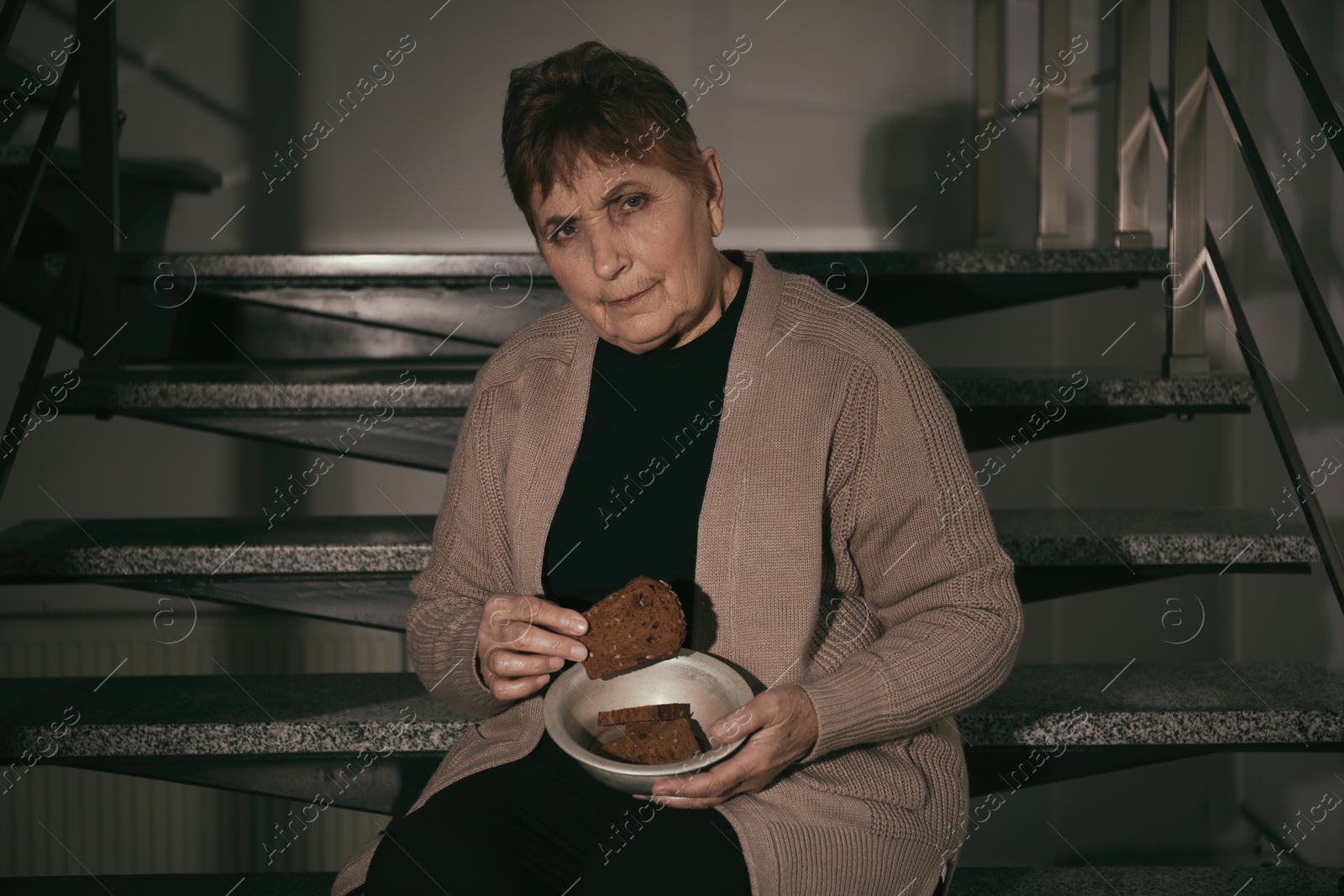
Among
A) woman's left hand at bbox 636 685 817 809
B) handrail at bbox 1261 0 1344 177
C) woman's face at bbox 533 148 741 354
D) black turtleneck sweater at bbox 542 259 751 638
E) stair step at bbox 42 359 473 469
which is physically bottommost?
woman's left hand at bbox 636 685 817 809

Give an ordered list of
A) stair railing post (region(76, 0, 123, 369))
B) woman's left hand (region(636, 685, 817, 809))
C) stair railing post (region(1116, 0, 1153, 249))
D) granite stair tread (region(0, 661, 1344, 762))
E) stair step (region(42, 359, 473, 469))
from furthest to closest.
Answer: stair railing post (region(1116, 0, 1153, 249)) < stair railing post (region(76, 0, 123, 369)) < stair step (region(42, 359, 473, 469)) < granite stair tread (region(0, 661, 1344, 762)) < woman's left hand (region(636, 685, 817, 809))

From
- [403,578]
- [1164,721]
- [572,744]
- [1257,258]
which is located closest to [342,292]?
[403,578]

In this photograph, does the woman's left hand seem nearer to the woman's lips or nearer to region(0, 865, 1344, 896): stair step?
the woman's lips

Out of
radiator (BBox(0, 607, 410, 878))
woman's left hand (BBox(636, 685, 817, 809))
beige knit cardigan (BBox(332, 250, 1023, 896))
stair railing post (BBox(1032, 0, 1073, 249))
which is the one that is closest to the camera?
woman's left hand (BBox(636, 685, 817, 809))

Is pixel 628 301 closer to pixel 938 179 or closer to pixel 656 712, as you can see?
pixel 656 712

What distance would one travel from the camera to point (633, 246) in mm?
1185

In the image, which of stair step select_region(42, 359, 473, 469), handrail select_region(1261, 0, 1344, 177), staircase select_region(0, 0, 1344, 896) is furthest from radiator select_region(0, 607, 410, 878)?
handrail select_region(1261, 0, 1344, 177)

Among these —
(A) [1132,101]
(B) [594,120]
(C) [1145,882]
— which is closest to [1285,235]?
(A) [1132,101]

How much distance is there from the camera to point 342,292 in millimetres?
2215

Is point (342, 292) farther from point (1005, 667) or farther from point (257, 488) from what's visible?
point (1005, 667)

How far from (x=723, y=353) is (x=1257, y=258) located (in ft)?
5.90

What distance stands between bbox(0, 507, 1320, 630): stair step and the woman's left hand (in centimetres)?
81

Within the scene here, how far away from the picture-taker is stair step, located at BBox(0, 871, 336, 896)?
1636 mm

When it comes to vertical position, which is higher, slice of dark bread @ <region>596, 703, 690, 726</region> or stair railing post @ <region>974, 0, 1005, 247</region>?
stair railing post @ <region>974, 0, 1005, 247</region>
